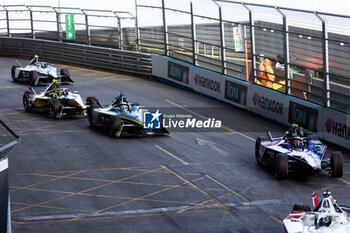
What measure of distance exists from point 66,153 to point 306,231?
31.4ft

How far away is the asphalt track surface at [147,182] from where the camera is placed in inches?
566

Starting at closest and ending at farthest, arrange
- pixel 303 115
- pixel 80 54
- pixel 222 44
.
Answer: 1. pixel 303 115
2. pixel 222 44
3. pixel 80 54

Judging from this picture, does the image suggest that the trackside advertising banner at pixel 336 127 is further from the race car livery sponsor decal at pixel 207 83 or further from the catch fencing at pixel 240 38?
the race car livery sponsor decal at pixel 207 83

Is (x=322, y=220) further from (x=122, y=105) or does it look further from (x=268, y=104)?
(x=268, y=104)

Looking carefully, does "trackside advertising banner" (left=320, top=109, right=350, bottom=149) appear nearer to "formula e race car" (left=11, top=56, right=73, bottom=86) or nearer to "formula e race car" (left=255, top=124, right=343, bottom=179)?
"formula e race car" (left=255, top=124, right=343, bottom=179)

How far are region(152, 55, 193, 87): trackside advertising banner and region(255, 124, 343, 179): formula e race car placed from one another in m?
11.9

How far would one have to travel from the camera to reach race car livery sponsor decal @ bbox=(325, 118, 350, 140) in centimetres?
2123

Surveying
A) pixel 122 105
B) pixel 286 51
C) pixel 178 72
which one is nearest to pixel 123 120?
pixel 122 105

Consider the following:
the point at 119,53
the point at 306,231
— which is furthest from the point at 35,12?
the point at 306,231

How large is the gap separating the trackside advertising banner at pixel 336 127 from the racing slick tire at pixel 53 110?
9.61 metres

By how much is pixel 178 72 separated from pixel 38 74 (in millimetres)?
6689

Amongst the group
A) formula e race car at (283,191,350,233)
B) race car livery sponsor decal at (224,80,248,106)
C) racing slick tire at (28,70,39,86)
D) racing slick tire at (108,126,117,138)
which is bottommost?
formula e race car at (283,191,350,233)

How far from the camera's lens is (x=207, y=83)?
29141 millimetres

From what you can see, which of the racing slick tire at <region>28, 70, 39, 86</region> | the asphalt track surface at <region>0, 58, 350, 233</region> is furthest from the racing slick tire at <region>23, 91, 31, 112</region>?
the racing slick tire at <region>28, 70, 39, 86</region>
